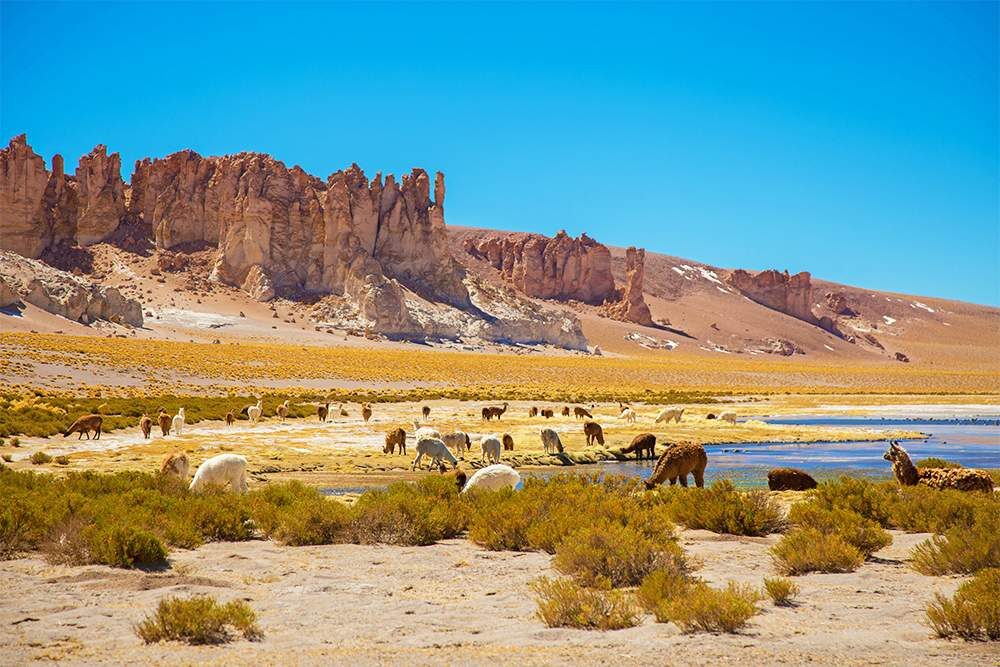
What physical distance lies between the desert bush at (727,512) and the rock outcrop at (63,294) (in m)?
87.1

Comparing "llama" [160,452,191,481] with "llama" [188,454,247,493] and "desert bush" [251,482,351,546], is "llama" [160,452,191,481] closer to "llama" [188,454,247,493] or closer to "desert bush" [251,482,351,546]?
"llama" [188,454,247,493]

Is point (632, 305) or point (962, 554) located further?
point (632, 305)

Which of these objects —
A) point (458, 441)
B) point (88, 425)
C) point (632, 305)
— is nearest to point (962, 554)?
point (458, 441)

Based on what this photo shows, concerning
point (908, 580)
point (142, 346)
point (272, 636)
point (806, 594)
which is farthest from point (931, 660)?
point (142, 346)

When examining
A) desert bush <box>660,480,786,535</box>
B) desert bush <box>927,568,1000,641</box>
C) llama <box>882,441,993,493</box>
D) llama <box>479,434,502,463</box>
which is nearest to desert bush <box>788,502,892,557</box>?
desert bush <box>660,480,786,535</box>

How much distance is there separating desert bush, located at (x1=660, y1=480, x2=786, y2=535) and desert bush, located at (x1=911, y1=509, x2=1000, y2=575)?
2508 mm

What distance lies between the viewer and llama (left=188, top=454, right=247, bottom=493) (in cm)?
1404

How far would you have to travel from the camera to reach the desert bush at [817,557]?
8.99 metres

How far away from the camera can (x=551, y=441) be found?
Result: 24.6 m

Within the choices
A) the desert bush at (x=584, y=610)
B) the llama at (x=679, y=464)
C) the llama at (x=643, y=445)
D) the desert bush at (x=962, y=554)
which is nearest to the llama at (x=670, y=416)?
the llama at (x=643, y=445)

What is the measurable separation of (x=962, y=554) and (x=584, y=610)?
418 cm

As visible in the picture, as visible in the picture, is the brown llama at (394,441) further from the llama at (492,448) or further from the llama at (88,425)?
the llama at (88,425)

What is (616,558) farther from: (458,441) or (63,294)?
(63,294)

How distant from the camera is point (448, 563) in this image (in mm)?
9711
